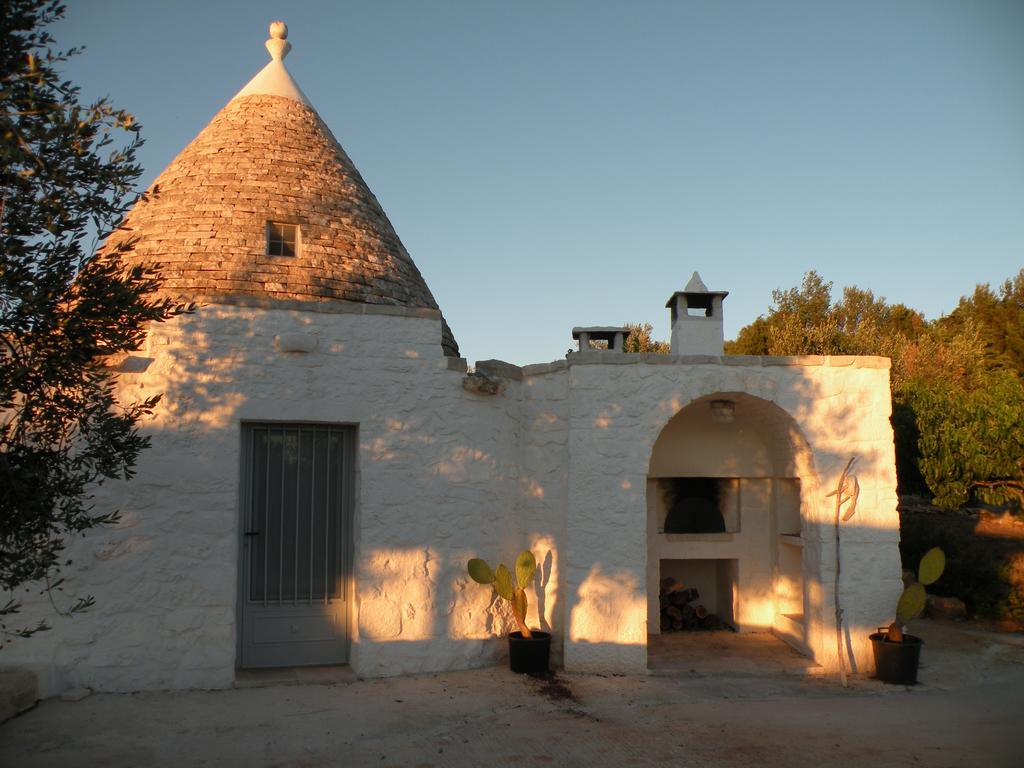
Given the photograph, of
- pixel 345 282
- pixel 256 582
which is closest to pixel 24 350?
pixel 256 582

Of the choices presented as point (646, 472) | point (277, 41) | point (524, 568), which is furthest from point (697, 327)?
point (277, 41)

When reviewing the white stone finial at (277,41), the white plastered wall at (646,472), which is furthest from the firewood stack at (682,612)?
the white stone finial at (277,41)

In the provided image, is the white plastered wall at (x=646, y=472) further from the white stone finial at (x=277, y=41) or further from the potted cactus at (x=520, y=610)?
the white stone finial at (x=277, y=41)

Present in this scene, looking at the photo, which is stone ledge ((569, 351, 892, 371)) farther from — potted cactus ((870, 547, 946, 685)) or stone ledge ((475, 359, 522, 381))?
potted cactus ((870, 547, 946, 685))

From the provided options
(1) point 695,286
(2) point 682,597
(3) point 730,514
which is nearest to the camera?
(1) point 695,286

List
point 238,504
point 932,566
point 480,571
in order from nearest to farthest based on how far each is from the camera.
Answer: point 238,504
point 480,571
point 932,566

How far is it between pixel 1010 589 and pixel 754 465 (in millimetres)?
4141

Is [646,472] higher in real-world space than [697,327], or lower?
lower

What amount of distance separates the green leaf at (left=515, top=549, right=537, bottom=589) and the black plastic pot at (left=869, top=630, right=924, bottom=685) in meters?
3.17

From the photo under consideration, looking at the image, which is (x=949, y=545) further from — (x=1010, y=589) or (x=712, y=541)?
(x=712, y=541)

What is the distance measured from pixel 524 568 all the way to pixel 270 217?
478 centimetres

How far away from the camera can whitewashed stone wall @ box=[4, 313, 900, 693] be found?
21.5ft

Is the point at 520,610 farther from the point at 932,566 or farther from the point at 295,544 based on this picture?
the point at 932,566

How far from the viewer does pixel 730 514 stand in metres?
9.07
